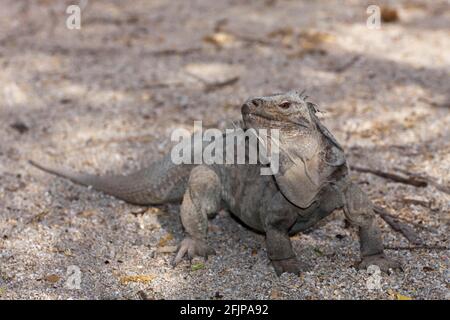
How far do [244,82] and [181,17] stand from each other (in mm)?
2438

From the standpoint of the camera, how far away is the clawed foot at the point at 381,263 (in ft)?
13.7

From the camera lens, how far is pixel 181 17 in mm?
9383

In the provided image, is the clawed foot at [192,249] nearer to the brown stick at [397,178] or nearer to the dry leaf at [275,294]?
the dry leaf at [275,294]

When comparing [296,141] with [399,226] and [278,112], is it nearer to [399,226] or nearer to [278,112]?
[278,112]

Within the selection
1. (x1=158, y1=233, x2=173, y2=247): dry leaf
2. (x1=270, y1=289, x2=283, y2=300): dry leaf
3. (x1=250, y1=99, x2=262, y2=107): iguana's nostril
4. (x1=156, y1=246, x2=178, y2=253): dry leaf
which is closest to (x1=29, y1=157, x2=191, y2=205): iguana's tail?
(x1=158, y1=233, x2=173, y2=247): dry leaf

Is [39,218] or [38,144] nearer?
[39,218]

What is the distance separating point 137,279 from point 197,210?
619 mm

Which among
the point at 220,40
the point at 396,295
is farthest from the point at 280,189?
the point at 220,40

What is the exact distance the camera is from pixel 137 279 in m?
4.29

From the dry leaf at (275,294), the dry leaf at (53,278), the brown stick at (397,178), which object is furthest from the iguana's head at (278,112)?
the brown stick at (397,178)

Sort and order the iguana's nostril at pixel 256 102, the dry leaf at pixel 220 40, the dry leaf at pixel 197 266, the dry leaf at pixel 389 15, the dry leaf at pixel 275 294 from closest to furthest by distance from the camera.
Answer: the iguana's nostril at pixel 256 102 < the dry leaf at pixel 275 294 < the dry leaf at pixel 197 266 < the dry leaf at pixel 220 40 < the dry leaf at pixel 389 15
